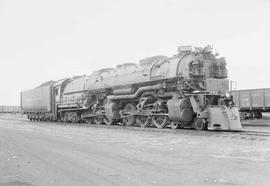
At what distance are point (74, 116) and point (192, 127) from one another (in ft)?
42.2

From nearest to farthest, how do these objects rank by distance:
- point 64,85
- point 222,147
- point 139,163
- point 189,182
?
point 189,182, point 139,163, point 222,147, point 64,85

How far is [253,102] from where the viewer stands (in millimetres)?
29312

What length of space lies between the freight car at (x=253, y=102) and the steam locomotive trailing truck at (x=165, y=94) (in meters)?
11.5

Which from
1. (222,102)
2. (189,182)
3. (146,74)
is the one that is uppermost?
(146,74)

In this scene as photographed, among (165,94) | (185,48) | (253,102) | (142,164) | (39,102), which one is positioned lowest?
(142,164)

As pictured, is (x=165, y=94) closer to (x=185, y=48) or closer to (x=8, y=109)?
(x=185, y=48)

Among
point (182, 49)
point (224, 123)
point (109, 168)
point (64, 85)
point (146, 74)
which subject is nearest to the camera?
point (109, 168)

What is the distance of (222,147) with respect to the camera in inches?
392

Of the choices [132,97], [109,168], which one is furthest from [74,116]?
[109,168]

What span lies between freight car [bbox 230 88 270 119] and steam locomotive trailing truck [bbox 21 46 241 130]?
37.9ft

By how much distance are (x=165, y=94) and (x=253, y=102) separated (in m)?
14.1

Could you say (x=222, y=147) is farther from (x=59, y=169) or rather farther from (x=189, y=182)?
(x=59, y=169)

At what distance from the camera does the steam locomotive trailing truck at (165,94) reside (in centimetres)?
1620

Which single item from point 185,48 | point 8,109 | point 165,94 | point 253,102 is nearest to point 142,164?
point 165,94
